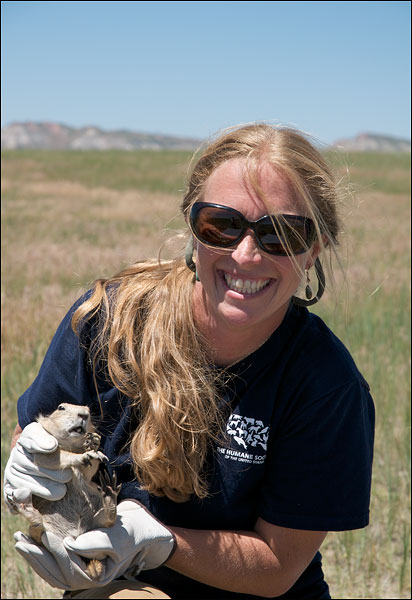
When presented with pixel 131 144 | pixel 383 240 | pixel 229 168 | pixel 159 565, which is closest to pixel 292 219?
pixel 229 168

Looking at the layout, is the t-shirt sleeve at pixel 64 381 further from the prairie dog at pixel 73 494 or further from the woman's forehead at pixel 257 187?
the woman's forehead at pixel 257 187

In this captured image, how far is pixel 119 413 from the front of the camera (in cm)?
235

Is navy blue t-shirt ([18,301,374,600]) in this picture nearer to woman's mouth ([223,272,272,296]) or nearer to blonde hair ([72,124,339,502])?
blonde hair ([72,124,339,502])

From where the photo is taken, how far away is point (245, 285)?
218cm

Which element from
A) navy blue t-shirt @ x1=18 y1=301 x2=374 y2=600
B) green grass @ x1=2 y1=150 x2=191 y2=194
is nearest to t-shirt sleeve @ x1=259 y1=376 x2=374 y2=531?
navy blue t-shirt @ x1=18 y1=301 x2=374 y2=600

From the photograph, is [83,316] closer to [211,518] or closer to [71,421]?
[71,421]

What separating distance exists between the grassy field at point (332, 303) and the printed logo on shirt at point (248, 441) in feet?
1.74

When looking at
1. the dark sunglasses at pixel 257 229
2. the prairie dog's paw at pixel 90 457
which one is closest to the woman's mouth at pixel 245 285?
the dark sunglasses at pixel 257 229

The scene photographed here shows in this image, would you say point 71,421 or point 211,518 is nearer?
point 71,421

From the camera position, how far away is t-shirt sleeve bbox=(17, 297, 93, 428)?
7.63ft

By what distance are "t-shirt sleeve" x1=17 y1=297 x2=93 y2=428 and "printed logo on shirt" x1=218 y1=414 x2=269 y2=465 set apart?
1.80ft

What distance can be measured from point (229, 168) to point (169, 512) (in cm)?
123

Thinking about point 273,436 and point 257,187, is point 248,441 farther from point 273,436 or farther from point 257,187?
point 257,187

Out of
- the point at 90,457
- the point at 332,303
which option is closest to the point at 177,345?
the point at 90,457
